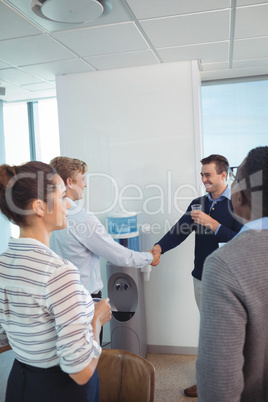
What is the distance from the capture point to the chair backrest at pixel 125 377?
1.33 metres

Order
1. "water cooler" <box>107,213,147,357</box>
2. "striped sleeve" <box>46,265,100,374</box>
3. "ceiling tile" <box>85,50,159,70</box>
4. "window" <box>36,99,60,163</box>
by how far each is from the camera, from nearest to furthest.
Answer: "striped sleeve" <box>46,265,100,374</box>, "ceiling tile" <box>85,50,159,70</box>, "water cooler" <box>107,213,147,357</box>, "window" <box>36,99,60,163</box>

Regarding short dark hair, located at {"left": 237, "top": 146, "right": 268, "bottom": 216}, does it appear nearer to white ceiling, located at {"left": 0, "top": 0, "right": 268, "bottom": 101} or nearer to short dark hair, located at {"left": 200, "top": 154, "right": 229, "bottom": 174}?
white ceiling, located at {"left": 0, "top": 0, "right": 268, "bottom": 101}

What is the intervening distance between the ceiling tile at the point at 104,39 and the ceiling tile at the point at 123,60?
10 centimetres

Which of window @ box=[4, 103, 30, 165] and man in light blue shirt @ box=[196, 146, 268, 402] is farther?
window @ box=[4, 103, 30, 165]

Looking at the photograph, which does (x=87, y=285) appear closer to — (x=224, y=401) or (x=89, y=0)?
(x=224, y=401)

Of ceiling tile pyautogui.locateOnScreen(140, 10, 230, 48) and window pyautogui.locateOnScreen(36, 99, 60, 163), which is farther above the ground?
ceiling tile pyautogui.locateOnScreen(140, 10, 230, 48)

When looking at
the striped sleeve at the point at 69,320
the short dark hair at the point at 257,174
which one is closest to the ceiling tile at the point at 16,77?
the striped sleeve at the point at 69,320

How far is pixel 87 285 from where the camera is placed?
2277mm

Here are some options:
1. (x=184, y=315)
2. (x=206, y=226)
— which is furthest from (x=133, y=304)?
(x=206, y=226)

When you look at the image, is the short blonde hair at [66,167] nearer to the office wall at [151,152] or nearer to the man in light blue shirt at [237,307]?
the office wall at [151,152]

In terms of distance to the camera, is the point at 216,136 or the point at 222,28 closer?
the point at 222,28

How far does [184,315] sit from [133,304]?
542mm

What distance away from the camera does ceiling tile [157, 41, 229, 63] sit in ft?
8.71

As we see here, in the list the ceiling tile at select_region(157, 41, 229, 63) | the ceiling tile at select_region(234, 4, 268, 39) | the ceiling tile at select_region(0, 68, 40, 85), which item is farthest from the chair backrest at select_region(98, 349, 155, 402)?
the ceiling tile at select_region(0, 68, 40, 85)
